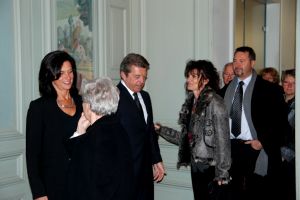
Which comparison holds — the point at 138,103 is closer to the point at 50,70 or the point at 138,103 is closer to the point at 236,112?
the point at 50,70

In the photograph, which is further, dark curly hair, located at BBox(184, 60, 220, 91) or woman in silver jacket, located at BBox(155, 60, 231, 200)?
dark curly hair, located at BBox(184, 60, 220, 91)

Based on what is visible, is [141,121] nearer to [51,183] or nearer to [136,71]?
[136,71]

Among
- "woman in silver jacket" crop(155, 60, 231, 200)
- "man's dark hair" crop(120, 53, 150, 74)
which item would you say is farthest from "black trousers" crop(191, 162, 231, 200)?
"man's dark hair" crop(120, 53, 150, 74)

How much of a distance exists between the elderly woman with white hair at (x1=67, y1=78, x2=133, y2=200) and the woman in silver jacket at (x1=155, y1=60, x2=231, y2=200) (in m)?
0.97

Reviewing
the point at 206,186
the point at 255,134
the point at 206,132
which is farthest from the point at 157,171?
the point at 255,134

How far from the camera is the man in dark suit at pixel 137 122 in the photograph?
9.57 feet

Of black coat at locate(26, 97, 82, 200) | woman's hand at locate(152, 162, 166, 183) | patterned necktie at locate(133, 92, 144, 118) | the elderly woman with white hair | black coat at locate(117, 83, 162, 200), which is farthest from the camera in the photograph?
woman's hand at locate(152, 162, 166, 183)

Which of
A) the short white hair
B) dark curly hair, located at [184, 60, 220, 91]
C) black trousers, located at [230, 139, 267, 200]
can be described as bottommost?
black trousers, located at [230, 139, 267, 200]

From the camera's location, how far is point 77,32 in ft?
11.3

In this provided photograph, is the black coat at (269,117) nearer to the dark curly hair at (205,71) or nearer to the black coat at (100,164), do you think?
the dark curly hair at (205,71)

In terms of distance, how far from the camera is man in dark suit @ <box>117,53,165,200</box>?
292 centimetres

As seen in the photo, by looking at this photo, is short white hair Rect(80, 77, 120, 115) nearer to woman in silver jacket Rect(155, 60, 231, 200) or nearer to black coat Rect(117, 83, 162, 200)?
black coat Rect(117, 83, 162, 200)

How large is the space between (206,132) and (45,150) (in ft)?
3.66

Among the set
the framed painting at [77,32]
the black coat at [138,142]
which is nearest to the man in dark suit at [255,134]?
the black coat at [138,142]
